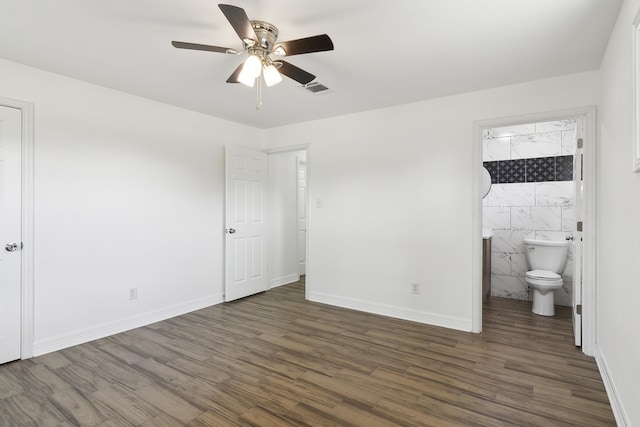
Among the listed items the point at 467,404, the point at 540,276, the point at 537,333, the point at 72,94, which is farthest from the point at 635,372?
the point at 72,94

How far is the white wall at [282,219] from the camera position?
5262 millimetres

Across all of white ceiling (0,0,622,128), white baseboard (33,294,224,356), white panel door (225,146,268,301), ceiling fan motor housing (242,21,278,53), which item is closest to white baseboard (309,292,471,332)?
white panel door (225,146,268,301)

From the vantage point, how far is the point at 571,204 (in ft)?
13.9

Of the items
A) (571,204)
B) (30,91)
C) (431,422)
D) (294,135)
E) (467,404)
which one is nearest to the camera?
(431,422)

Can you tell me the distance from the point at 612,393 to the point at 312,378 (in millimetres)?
1904

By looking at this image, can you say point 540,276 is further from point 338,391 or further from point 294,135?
point 294,135

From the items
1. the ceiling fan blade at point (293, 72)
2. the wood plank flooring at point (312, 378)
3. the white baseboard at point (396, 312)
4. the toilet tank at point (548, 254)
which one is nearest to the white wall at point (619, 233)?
the wood plank flooring at point (312, 378)

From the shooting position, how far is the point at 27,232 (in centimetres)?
276

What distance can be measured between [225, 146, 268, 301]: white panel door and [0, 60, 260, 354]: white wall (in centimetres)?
15

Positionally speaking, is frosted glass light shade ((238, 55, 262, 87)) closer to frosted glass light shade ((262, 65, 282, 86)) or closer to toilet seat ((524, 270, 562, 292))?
frosted glass light shade ((262, 65, 282, 86))

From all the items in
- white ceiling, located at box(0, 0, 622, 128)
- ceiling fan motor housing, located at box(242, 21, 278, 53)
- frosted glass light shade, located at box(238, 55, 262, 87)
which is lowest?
frosted glass light shade, located at box(238, 55, 262, 87)

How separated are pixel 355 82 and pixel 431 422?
107 inches

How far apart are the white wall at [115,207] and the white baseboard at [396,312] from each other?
1461mm

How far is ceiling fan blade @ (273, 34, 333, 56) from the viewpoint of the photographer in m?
1.86
